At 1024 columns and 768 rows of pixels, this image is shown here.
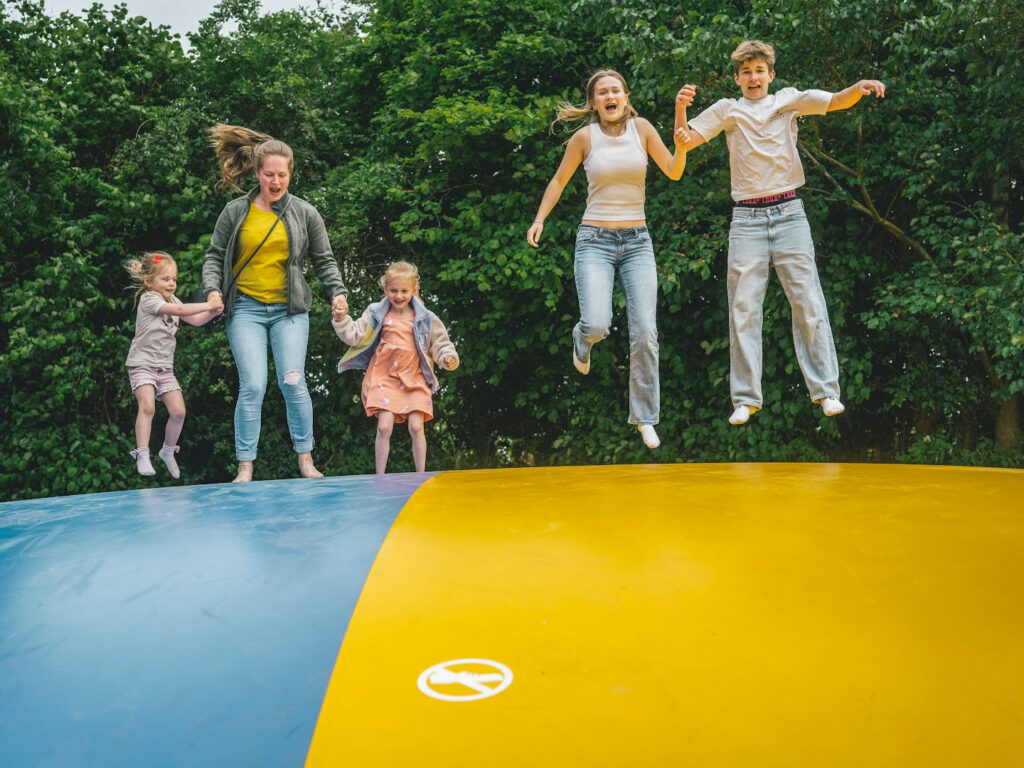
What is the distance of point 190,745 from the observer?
5.11 feet

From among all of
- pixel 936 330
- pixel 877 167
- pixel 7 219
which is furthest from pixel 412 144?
pixel 936 330

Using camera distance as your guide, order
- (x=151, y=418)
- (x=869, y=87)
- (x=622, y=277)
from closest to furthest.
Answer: (x=869, y=87) < (x=622, y=277) < (x=151, y=418)

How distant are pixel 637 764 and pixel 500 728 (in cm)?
22

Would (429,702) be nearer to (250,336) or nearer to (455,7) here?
(250,336)

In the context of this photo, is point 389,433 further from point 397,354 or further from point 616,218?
point 616,218

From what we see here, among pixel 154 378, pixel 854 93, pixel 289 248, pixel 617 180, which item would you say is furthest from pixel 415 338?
pixel 854 93

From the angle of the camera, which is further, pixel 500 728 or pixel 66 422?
pixel 66 422

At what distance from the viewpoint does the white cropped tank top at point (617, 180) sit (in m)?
4.71

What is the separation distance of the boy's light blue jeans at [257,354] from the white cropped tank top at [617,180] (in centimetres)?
155

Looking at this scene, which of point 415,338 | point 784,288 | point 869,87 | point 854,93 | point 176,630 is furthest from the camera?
point 415,338

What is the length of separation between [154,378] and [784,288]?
3.83 metres

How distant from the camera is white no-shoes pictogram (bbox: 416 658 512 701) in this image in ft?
5.26

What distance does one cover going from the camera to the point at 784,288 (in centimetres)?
452

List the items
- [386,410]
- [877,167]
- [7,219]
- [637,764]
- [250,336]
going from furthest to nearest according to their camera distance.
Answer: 1. [7,219]
2. [877,167]
3. [386,410]
4. [250,336]
5. [637,764]
